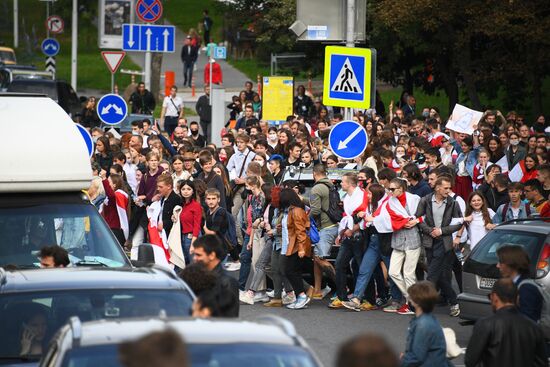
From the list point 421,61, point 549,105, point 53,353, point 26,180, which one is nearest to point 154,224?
point 26,180

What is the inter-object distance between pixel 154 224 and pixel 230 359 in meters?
11.2

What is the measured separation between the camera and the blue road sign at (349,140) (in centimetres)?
2048

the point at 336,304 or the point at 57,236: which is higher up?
the point at 57,236

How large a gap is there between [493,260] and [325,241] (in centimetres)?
334

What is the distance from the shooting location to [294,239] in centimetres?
1673

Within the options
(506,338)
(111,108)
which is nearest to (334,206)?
(506,338)

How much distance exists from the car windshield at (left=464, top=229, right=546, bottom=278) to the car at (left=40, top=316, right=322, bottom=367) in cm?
779

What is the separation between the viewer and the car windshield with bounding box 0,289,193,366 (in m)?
8.55

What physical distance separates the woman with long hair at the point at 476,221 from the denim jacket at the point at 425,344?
24.5 ft

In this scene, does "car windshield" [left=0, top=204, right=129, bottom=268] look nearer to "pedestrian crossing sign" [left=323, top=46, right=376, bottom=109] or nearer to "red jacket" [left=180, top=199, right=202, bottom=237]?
"red jacket" [left=180, top=199, right=202, bottom=237]

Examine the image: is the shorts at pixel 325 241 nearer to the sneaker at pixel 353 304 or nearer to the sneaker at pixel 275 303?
the sneaker at pixel 275 303

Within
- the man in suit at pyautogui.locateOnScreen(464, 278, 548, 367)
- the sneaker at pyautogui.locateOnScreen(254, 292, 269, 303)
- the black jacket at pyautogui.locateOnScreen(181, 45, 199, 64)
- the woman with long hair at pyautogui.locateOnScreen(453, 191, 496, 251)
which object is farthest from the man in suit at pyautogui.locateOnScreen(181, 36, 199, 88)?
the man in suit at pyautogui.locateOnScreen(464, 278, 548, 367)

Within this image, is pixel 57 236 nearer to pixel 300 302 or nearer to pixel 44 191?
pixel 44 191

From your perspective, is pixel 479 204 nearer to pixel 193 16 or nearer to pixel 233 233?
pixel 233 233
